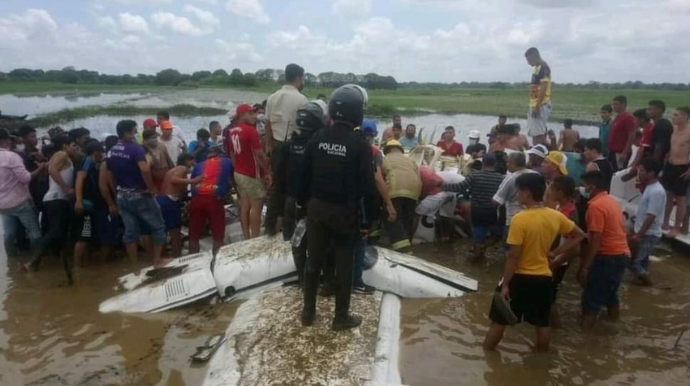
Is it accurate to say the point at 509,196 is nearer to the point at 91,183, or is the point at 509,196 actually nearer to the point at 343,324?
the point at 343,324

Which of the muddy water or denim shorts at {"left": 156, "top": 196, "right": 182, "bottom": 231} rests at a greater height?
denim shorts at {"left": 156, "top": 196, "right": 182, "bottom": 231}

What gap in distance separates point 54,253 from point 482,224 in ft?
20.9

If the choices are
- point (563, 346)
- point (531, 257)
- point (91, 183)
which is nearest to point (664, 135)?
point (563, 346)

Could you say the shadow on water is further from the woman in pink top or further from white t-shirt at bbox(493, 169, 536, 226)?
the woman in pink top

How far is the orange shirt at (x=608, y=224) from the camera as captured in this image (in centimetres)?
533

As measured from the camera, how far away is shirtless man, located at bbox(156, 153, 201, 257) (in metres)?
7.65

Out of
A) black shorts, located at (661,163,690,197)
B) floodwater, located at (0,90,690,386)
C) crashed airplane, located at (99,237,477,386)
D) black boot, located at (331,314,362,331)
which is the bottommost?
floodwater, located at (0,90,690,386)

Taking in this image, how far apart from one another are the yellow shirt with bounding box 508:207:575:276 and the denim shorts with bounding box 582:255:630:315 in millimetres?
1048

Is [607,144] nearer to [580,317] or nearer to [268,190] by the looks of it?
[580,317]

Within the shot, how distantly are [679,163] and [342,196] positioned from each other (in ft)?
20.6

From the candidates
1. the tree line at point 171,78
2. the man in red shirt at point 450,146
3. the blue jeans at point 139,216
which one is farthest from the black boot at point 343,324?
the tree line at point 171,78

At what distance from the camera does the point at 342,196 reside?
4.34 meters

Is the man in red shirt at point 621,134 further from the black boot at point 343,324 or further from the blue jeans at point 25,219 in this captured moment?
the blue jeans at point 25,219

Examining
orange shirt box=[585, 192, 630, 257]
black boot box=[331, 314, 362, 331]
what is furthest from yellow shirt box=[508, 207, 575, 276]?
black boot box=[331, 314, 362, 331]
